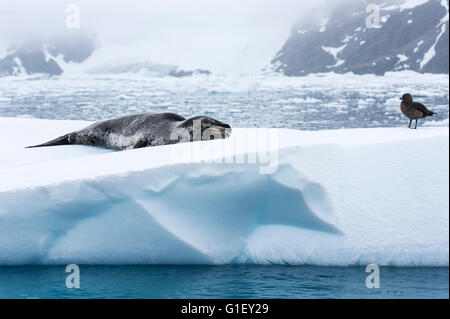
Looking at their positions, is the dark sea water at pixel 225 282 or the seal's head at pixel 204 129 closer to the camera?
the dark sea water at pixel 225 282

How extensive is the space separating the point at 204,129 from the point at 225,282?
237cm

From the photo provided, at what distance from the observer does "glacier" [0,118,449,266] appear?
3713mm

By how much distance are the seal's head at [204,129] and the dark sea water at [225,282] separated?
194cm

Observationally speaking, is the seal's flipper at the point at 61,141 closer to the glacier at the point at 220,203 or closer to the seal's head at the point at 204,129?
the seal's head at the point at 204,129

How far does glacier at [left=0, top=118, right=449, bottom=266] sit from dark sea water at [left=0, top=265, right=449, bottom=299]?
122 millimetres

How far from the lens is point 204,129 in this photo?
5578 millimetres

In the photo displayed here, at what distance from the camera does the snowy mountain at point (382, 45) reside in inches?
3487

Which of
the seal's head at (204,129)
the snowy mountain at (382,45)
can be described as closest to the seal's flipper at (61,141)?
the seal's head at (204,129)

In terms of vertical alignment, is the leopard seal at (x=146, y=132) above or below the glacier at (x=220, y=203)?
above

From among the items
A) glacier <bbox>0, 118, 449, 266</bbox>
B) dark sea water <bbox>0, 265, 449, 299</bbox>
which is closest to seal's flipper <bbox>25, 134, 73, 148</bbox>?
glacier <bbox>0, 118, 449, 266</bbox>

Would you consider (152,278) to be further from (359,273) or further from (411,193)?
(411,193)

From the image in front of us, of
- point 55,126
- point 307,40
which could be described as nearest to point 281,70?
point 307,40

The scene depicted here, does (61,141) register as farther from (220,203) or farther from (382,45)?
(382,45)
